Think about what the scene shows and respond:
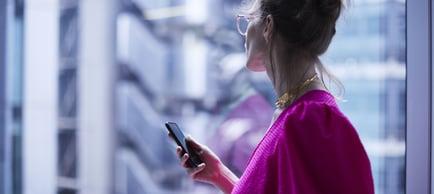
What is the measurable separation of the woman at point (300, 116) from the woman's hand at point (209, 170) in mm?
207

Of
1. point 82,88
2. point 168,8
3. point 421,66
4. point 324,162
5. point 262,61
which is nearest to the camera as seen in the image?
point 324,162

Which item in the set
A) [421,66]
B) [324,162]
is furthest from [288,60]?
[421,66]

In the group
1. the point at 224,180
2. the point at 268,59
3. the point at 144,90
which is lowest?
the point at 224,180

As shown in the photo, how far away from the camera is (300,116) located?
70 cm

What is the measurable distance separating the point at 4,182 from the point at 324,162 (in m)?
1.56

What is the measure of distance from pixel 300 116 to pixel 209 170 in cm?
35

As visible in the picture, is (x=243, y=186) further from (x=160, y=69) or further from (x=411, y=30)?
(x=160, y=69)

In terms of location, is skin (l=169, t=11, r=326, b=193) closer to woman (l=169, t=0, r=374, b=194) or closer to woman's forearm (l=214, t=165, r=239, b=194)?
woman (l=169, t=0, r=374, b=194)

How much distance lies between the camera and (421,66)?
121 centimetres

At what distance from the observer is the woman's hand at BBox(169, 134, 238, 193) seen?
97cm

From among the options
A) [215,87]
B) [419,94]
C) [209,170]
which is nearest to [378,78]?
[419,94]

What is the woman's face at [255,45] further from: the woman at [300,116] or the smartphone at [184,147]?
the smartphone at [184,147]

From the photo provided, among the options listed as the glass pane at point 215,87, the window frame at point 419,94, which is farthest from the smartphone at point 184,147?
A: the window frame at point 419,94

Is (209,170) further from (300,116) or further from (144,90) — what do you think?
(144,90)
